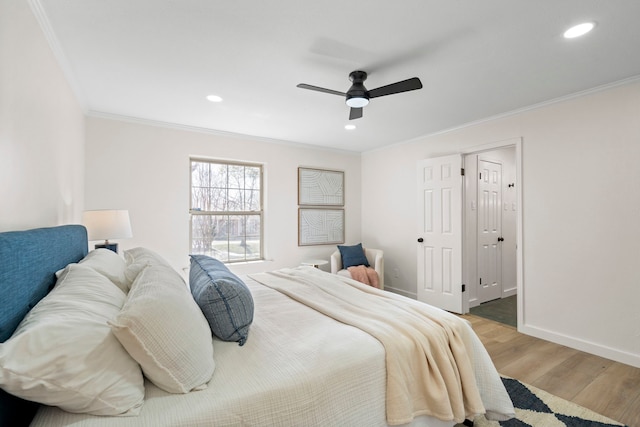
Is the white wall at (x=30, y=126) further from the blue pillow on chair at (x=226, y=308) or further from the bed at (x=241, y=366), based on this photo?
the blue pillow on chair at (x=226, y=308)

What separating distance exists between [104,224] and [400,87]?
108 inches

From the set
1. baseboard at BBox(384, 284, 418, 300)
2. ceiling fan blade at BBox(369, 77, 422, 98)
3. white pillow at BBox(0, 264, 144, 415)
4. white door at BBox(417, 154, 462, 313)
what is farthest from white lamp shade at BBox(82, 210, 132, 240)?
baseboard at BBox(384, 284, 418, 300)

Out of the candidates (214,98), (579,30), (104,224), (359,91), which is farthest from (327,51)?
(104,224)

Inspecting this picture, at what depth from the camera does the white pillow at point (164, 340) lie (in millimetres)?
967

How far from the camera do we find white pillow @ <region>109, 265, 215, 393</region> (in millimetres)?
967

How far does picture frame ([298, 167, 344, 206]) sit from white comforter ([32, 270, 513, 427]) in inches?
131

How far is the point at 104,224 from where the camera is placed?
267cm

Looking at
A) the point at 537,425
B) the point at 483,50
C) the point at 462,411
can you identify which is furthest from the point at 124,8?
the point at 537,425

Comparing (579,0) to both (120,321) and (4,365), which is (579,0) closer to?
(120,321)

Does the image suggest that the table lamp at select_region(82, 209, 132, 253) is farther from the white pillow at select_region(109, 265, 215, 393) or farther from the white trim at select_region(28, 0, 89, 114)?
the white pillow at select_region(109, 265, 215, 393)

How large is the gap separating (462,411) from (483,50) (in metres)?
2.27

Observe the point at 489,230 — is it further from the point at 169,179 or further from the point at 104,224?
the point at 104,224

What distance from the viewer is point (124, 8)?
5.66 ft

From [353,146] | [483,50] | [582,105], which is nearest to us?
[483,50]
